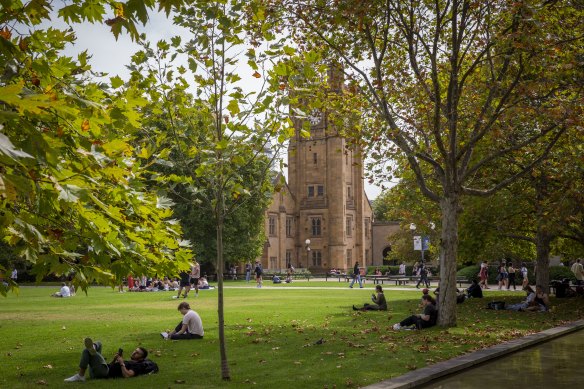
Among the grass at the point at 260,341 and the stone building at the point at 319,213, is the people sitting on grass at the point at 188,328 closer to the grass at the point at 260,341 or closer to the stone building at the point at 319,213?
the grass at the point at 260,341

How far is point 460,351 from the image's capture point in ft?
42.7

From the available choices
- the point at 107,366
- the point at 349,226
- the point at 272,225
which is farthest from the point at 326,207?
the point at 107,366

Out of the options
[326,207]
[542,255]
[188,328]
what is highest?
[326,207]

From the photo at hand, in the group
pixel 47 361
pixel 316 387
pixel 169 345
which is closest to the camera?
pixel 316 387

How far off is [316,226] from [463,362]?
6880cm

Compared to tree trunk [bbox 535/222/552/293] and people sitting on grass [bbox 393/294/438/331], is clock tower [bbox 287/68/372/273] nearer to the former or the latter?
tree trunk [bbox 535/222/552/293]

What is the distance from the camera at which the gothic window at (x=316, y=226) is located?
262 ft

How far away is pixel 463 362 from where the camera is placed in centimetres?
1159

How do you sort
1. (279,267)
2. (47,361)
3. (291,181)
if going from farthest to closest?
(291,181), (279,267), (47,361)

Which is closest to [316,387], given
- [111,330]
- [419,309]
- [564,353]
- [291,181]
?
[564,353]

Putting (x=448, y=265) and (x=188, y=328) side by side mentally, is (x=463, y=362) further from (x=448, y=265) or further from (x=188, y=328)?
(x=188, y=328)

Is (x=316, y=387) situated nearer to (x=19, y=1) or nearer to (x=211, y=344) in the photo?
(x=211, y=344)

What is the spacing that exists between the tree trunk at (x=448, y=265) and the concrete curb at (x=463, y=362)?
2.15m

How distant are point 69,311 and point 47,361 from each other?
11515 mm
